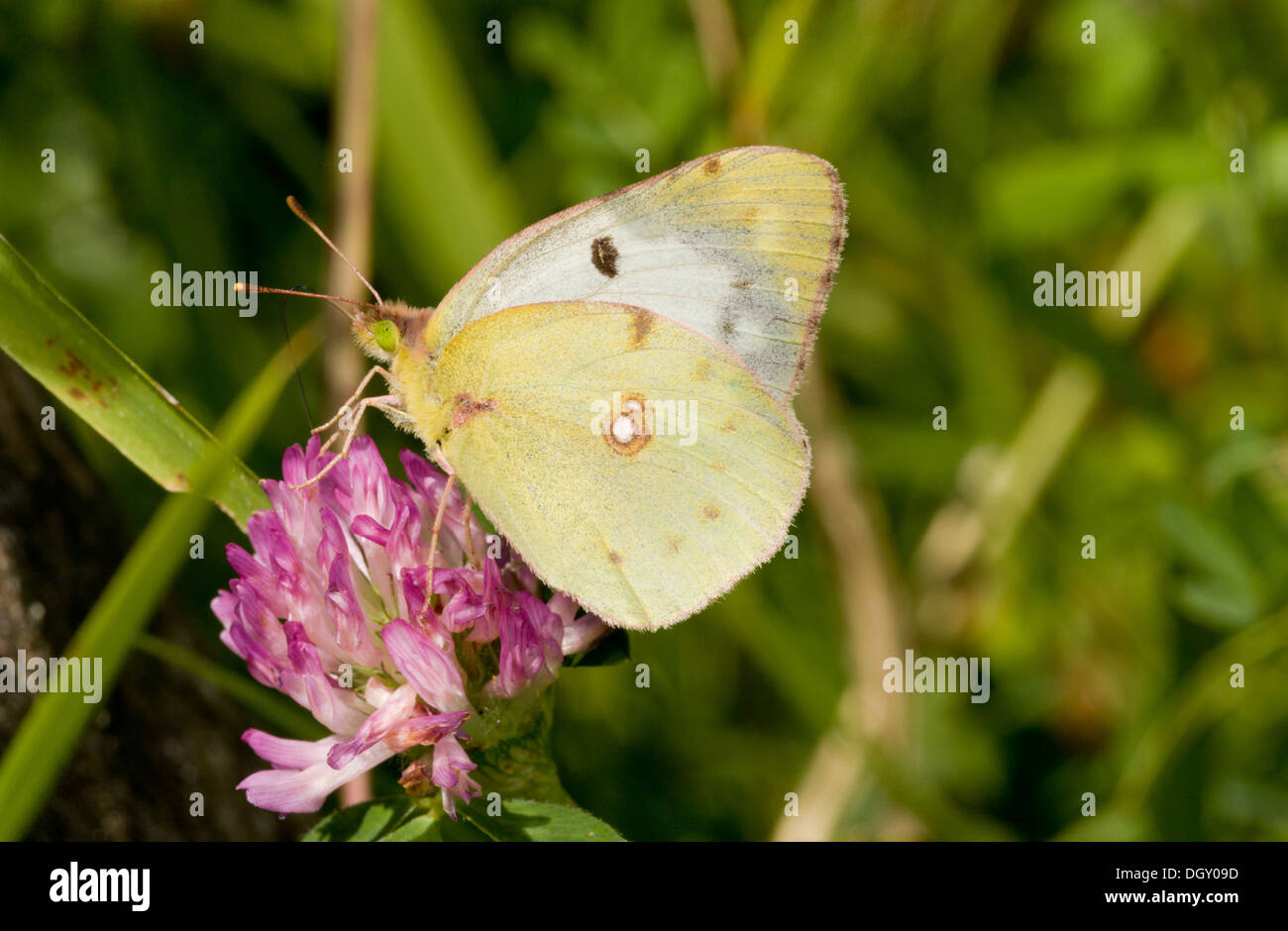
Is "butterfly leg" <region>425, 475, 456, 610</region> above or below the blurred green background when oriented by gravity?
below

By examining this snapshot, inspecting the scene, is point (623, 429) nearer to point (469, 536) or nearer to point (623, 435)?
point (623, 435)

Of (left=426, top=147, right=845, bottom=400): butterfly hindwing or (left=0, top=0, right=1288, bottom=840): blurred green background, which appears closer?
(left=426, top=147, right=845, bottom=400): butterfly hindwing

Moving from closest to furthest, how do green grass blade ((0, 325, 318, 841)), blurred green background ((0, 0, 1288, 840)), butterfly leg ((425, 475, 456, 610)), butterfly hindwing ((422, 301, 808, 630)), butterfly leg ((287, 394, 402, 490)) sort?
green grass blade ((0, 325, 318, 841)) → butterfly leg ((425, 475, 456, 610)) → butterfly leg ((287, 394, 402, 490)) → butterfly hindwing ((422, 301, 808, 630)) → blurred green background ((0, 0, 1288, 840))

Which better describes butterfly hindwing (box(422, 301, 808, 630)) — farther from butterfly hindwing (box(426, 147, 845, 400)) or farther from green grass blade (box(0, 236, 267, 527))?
green grass blade (box(0, 236, 267, 527))

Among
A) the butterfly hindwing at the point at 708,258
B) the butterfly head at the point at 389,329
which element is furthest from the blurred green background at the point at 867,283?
the butterfly hindwing at the point at 708,258

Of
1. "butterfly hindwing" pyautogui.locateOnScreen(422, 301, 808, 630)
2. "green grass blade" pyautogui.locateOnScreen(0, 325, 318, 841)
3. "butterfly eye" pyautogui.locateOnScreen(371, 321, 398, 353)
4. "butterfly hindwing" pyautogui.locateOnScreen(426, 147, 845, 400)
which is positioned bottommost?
"green grass blade" pyautogui.locateOnScreen(0, 325, 318, 841)

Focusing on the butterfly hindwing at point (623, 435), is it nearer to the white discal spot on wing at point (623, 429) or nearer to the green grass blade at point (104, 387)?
the white discal spot on wing at point (623, 429)

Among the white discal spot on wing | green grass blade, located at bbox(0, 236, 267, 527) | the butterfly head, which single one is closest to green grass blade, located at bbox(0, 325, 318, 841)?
green grass blade, located at bbox(0, 236, 267, 527)
